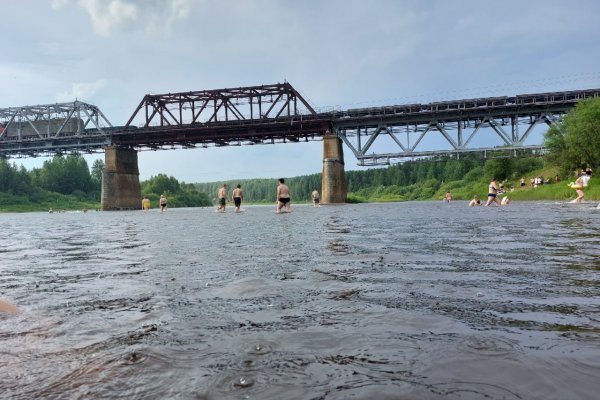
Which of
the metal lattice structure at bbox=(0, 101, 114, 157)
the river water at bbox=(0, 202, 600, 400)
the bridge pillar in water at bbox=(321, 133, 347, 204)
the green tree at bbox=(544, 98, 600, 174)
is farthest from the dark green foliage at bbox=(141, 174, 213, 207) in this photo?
the river water at bbox=(0, 202, 600, 400)

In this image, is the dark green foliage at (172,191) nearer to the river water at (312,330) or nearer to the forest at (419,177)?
the forest at (419,177)

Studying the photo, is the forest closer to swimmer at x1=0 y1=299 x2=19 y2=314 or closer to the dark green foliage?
the dark green foliage

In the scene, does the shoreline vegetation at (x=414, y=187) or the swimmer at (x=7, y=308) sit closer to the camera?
the swimmer at (x=7, y=308)

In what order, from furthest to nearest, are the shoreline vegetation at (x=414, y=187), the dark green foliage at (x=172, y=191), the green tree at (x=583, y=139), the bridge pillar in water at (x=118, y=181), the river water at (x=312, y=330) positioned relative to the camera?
the dark green foliage at (x=172, y=191), the bridge pillar in water at (x=118, y=181), the shoreline vegetation at (x=414, y=187), the green tree at (x=583, y=139), the river water at (x=312, y=330)

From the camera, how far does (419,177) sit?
16688 cm

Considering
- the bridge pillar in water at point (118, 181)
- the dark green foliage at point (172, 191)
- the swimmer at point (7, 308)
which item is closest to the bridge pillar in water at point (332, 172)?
the bridge pillar in water at point (118, 181)

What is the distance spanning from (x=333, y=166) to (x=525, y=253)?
51.4 metres

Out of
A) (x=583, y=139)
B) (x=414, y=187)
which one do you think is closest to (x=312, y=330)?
(x=583, y=139)

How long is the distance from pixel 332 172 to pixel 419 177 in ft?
385

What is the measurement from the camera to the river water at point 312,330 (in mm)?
2168

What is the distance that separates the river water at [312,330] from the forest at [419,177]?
1165 inches

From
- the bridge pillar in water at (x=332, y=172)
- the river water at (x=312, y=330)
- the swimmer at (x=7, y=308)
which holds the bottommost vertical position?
the river water at (x=312, y=330)

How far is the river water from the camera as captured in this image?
2168 mm

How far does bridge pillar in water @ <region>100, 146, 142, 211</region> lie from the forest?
33.5 m
